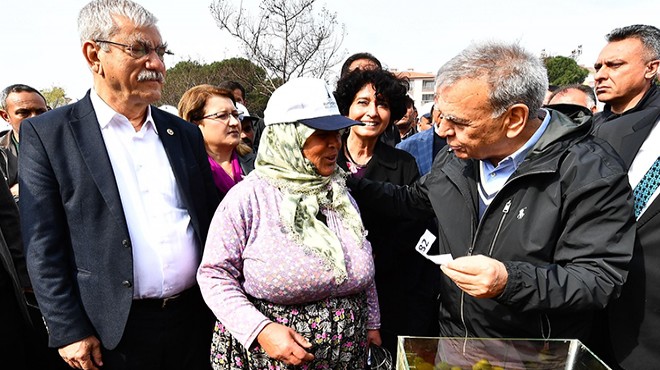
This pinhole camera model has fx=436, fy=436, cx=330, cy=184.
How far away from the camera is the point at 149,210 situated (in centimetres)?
208

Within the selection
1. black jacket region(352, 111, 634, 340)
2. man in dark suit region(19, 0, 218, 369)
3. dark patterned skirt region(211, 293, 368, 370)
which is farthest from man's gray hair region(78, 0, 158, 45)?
black jacket region(352, 111, 634, 340)

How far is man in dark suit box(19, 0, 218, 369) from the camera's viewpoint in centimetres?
188

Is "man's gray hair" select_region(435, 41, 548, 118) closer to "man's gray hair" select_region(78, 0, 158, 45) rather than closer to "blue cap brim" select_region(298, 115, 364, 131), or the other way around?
"blue cap brim" select_region(298, 115, 364, 131)

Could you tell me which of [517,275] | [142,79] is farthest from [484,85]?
[142,79]

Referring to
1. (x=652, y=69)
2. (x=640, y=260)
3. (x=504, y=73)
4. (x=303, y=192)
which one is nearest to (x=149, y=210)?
(x=303, y=192)

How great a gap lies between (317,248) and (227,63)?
70.2 feet

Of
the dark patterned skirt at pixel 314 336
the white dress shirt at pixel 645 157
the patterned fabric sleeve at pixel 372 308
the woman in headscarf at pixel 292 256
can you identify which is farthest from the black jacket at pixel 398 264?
the white dress shirt at pixel 645 157

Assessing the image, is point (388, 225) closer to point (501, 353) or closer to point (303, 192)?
point (303, 192)

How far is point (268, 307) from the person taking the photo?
6.16 ft

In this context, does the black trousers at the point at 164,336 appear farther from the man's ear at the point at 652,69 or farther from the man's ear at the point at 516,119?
the man's ear at the point at 652,69

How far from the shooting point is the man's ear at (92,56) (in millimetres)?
2006

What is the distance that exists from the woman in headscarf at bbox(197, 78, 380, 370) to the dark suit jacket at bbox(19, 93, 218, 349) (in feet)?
1.47

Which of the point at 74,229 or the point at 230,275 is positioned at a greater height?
the point at 74,229

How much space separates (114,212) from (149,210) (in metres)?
0.18
